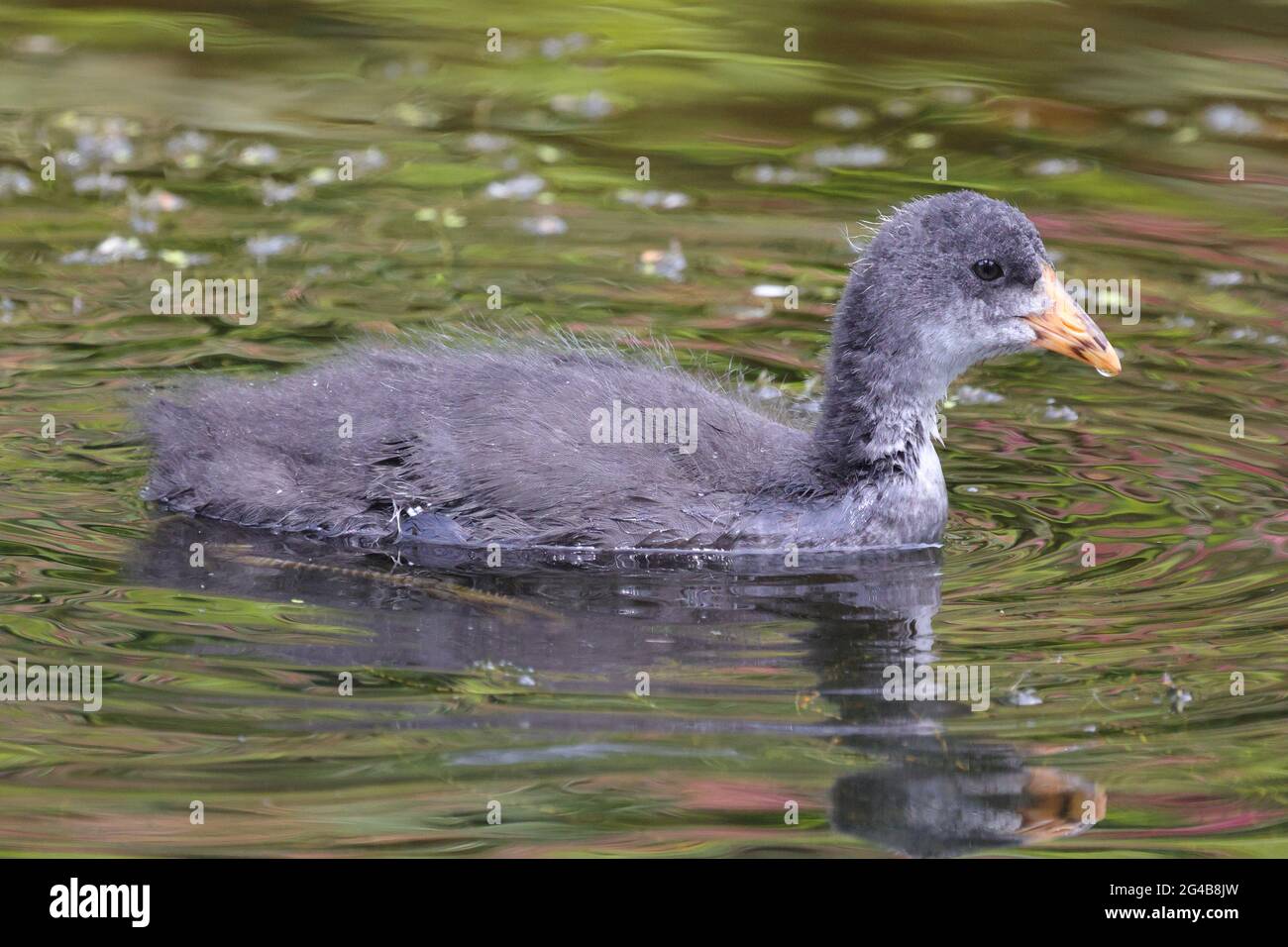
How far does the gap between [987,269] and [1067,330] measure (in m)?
0.36

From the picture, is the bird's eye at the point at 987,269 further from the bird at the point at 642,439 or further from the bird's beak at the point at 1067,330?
the bird's beak at the point at 1067,330

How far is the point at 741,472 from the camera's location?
6.92 metres

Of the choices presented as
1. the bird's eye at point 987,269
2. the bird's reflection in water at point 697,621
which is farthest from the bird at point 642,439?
the bird's reflection in water at point 697,621

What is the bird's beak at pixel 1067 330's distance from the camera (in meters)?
7.05

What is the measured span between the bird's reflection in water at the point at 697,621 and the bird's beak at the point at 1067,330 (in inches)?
35.1

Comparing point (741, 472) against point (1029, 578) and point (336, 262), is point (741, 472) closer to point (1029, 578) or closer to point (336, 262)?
point (1029, 578)

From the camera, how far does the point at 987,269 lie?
23.0 ft

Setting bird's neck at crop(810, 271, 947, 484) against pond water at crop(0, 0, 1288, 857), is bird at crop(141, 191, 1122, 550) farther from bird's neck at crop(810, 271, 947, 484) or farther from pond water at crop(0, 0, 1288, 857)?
pond water at crop(0, 0, 1288, 857)

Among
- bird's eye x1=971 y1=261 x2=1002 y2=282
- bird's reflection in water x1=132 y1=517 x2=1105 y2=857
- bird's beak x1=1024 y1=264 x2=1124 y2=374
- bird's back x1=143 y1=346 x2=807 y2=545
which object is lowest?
bird's reflection in water x1=132 y1=517 x2=1105 y2=857

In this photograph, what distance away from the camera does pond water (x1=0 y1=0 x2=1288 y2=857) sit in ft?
16.9

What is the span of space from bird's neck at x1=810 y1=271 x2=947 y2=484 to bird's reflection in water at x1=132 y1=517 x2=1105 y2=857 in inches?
13.1

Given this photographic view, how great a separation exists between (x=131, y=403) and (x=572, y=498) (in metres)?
1.81

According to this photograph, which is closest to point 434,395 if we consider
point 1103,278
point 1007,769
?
point 1007,769

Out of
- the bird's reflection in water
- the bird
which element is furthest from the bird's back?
the bird's reflection in water
